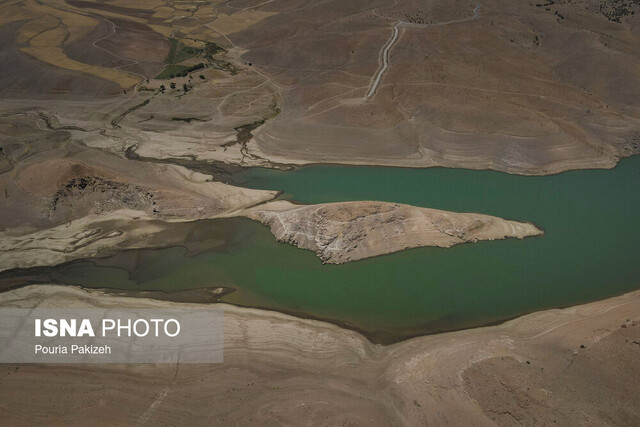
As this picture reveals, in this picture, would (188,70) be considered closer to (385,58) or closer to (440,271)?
(385,58)

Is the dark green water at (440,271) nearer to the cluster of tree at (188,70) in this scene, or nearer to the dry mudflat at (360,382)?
the dry mudflat at (360,382)

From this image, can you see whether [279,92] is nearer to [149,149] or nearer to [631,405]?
[149,149]

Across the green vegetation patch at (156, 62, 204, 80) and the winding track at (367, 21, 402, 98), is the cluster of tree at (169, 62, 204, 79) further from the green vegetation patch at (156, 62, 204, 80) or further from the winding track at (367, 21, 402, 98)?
the winding track at (367, 21, 402, 98)

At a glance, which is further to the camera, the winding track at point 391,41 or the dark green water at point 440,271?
the winding track at point 391,41

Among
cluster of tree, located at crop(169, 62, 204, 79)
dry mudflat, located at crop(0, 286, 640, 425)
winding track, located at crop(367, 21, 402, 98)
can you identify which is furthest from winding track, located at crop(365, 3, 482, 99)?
dry mudflat, located at crop(0, 286, 640, 425)

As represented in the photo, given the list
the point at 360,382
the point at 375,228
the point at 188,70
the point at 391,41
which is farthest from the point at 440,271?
the point at 188,70

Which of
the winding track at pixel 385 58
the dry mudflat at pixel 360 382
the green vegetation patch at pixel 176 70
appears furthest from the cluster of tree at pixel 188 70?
the dry mudflat at pixel 360 382
